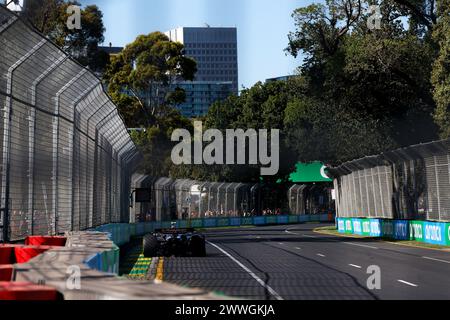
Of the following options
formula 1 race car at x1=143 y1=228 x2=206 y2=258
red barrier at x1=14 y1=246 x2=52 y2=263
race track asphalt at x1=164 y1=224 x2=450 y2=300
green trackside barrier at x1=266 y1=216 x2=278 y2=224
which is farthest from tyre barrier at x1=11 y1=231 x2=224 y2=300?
green trackside barrier at x1=266 y1=216 x2=278 y2=224

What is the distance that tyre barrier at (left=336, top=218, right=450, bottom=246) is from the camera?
33031mm

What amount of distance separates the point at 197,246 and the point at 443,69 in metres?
15.8

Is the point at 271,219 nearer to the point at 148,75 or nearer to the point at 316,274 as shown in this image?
the point at 148,75

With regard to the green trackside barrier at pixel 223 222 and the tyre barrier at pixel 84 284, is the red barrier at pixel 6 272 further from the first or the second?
the green trackside barrier at pixel 223 222

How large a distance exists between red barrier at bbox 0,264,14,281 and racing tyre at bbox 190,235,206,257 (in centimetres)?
2016

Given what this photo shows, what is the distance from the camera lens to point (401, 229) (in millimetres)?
39094

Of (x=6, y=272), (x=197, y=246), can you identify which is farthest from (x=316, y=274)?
(x=6, y=272)

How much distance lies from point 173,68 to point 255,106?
2686cm

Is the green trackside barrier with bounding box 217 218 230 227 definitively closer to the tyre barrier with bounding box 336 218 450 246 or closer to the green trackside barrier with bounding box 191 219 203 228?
the green trackside barrier with bounding box 191 219 203 228

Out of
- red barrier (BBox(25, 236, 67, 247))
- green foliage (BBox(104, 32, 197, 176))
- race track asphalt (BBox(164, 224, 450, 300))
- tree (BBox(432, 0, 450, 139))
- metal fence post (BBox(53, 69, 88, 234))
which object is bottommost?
race track asphalt (BBox(164, 224, 450, 300))

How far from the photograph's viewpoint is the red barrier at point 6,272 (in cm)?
749

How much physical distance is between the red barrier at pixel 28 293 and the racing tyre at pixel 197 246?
2204cm

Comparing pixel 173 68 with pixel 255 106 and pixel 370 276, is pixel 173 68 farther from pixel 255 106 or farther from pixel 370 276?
pixel 370 276

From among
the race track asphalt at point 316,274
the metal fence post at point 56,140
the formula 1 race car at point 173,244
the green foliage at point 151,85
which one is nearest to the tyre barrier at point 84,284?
the race track asphalt at point 316,274
